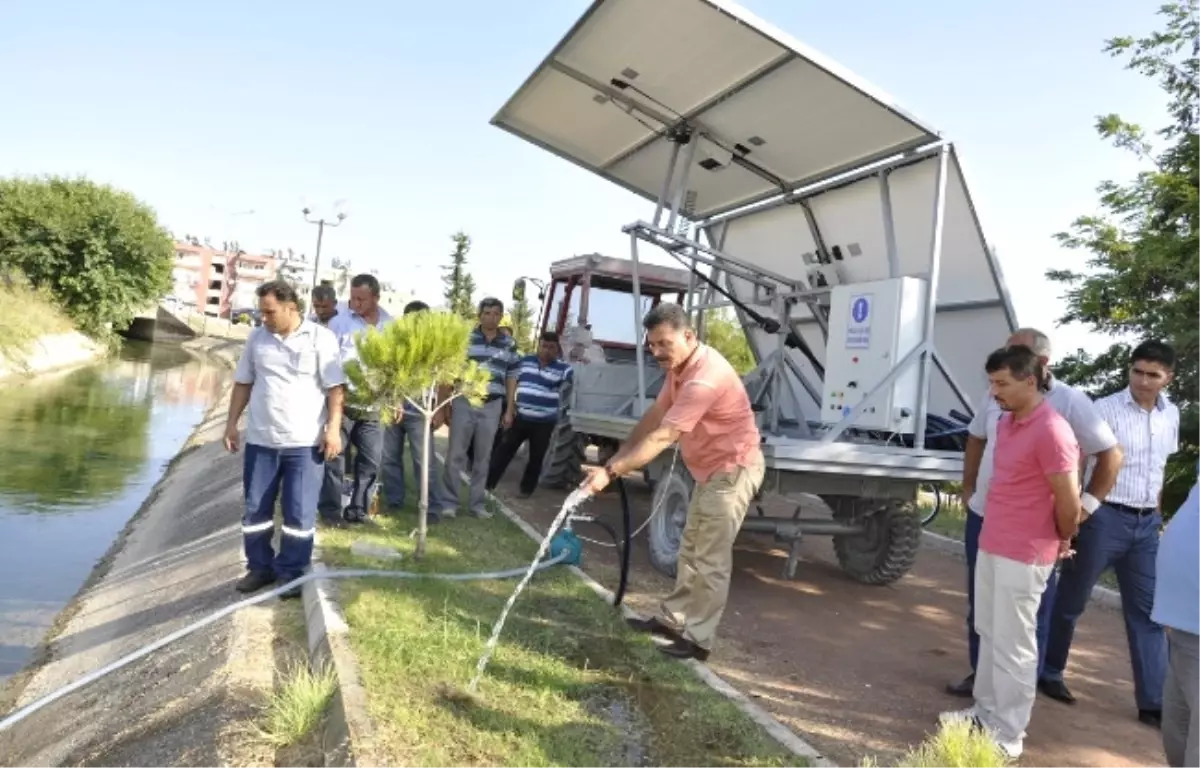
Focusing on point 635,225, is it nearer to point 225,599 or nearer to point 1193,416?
point 225,599

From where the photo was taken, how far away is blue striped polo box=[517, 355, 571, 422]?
8.34 meters

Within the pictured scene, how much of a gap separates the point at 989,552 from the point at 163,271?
38.7 m

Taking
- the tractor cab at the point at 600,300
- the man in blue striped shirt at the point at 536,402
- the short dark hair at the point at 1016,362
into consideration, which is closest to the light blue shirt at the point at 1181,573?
the short dark hair at the point at 1016,362

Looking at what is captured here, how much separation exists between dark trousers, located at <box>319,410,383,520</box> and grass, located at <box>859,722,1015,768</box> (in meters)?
4.48


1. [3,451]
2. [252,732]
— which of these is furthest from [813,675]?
[3,451]

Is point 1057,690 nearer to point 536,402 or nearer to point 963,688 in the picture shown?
point 963,688

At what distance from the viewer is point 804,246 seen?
7.91 metres

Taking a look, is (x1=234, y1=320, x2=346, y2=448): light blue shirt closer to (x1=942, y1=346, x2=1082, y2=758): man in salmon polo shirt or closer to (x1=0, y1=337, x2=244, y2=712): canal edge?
(x1=0, y1=337, x2=244, y2=712): canal edge

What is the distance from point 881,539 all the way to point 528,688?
374 centimetres

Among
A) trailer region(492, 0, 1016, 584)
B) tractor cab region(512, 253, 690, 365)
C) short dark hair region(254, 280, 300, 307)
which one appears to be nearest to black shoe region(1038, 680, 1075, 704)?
trailer region(492, 0, 1016, 584)

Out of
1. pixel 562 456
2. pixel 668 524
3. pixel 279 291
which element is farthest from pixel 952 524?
pixel 279 291

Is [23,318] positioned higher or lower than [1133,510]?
higher

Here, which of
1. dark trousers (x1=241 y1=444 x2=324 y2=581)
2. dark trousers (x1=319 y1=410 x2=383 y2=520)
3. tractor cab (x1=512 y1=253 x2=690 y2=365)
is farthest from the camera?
tractor cab (x1=512 y1=253 x2=690 y2=365)

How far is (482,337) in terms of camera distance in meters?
7.43
